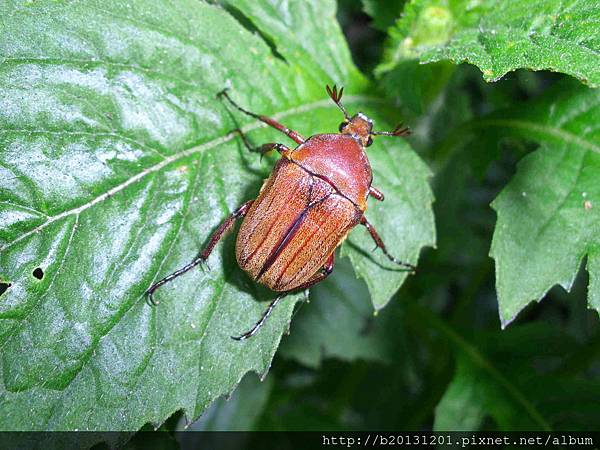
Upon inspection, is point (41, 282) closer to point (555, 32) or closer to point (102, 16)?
point (102, 16)

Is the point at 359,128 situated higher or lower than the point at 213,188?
lower

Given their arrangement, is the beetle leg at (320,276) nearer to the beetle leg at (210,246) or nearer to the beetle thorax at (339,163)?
the beetle thorax at (339,163)

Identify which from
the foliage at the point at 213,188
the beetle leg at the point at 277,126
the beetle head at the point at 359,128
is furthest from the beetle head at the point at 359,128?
the beetle leg at the point at 277,126

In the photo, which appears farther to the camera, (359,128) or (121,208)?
(359,128)

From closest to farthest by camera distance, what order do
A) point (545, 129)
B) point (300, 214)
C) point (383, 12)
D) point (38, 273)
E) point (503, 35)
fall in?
point (38, 273) → point (503, 35) → point (300, 214) → point (545, 129) → point (383, 12)

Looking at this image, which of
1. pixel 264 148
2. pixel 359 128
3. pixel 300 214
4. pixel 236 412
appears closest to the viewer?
pixel 300 214

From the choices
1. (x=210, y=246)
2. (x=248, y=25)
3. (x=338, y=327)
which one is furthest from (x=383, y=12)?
(x=338, y=327)

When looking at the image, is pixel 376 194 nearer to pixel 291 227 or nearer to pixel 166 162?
pixel 291 227
